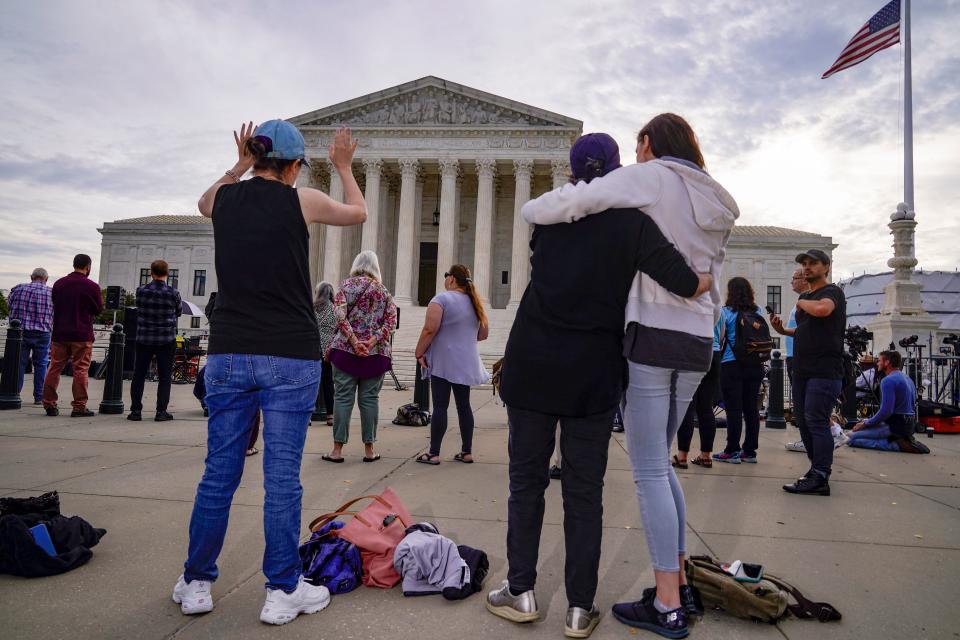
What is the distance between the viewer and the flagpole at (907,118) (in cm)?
1596

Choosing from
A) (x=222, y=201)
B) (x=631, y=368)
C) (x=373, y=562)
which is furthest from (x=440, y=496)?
(x=222, y=201)

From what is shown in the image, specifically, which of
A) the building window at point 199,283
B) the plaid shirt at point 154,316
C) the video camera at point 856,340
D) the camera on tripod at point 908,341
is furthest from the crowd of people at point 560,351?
the building window at point 199,283

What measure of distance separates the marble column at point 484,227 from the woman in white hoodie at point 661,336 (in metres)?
32.6

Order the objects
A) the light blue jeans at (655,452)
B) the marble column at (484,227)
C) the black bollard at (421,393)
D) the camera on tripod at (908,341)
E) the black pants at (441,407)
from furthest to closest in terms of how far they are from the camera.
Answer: the marble column at (484,227)
the camera on tripod at (908,341)
the black bollard at (421,393)
the black pants at (441,407)
the light blue jeans at (655,452)

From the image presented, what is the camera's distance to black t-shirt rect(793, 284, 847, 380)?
5.14 m

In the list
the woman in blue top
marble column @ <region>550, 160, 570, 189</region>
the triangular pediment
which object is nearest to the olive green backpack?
the woman in blue top

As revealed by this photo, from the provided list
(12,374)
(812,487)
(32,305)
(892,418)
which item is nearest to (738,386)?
(812,487)

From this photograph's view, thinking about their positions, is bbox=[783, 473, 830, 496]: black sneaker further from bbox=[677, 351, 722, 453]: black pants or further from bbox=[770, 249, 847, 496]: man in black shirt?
bbox=[677, 351, 722, 453]: black pants

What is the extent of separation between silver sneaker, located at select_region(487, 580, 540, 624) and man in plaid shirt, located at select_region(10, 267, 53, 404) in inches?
380

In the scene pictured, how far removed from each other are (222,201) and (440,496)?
2860 millimetres

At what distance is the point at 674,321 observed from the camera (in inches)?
101

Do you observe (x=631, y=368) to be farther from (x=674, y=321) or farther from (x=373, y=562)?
(x=373, y=562)

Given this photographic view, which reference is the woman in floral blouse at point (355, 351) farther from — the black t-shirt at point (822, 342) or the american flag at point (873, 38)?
the american flag at point (873, 38)

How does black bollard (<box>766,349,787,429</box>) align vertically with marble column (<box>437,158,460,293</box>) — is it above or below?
below
